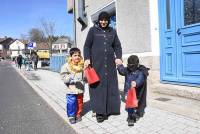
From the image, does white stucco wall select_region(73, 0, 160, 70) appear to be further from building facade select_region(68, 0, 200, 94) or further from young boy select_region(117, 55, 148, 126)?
young boy select_region(117, 55, 148, 126)

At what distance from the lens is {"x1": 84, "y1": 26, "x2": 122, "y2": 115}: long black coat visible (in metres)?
6.78

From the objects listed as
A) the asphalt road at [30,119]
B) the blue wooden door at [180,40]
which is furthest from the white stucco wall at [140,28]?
the asphalt road at [30,119]

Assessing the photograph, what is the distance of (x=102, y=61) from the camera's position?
6773 millimetres

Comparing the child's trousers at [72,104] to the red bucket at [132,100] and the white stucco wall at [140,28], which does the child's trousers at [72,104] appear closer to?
the red bucket at [132,100]

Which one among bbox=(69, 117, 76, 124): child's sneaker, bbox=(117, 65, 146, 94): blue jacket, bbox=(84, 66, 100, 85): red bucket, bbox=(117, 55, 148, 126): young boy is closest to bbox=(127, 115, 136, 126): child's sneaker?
bbox=(117, 55, 148, 126): young boy

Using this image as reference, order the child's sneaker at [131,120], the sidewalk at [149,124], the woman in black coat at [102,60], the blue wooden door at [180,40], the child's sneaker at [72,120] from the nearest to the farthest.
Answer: the sidewalk at [149,124], the child's sneaker at [131,120], the woman in black coat at [102,60], the child's sneaker at [72,120], the blue wooden door at [180,40]

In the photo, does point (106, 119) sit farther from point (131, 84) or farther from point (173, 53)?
point (173, 53)

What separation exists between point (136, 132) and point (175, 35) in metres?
3.27

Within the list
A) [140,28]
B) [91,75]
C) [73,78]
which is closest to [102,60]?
[91,75]

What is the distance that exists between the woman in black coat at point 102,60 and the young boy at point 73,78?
0.26 metres

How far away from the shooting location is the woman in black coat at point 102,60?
677 centimetres

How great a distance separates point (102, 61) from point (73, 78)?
0.67 metres

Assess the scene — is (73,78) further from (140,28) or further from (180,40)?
(140,28)

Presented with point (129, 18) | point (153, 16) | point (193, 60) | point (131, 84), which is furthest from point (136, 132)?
point (129, 18)
